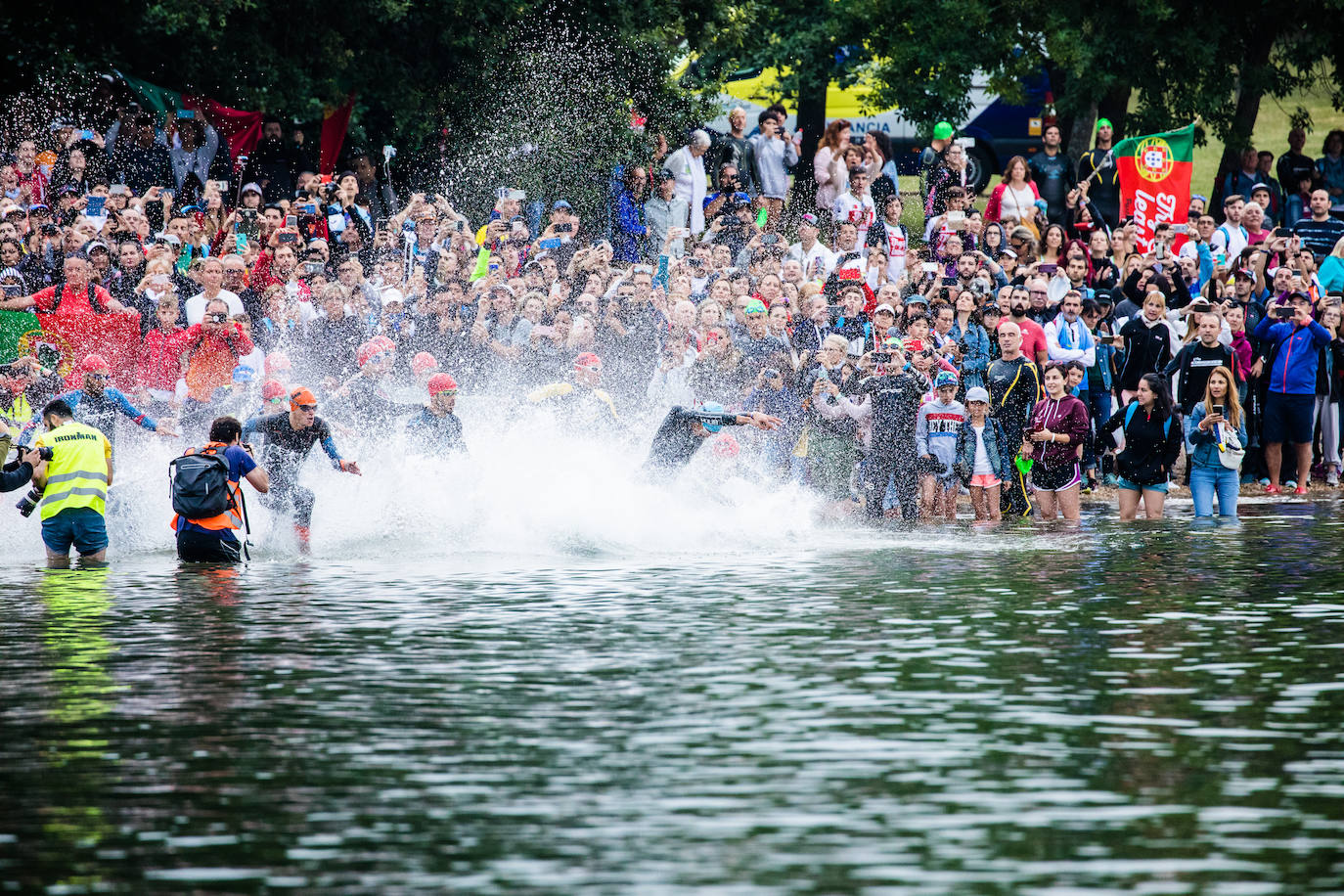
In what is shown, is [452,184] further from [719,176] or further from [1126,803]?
[1126,803]

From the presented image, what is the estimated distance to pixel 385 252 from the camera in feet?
72.4

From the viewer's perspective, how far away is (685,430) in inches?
713

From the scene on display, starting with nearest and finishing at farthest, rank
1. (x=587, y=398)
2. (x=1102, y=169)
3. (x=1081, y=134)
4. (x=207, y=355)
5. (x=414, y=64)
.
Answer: (x=207, y=355) < (x=587, y=398) < (x=1102, y=169) < (x=414, y=64) < (x=1081, y=134)

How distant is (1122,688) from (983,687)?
0.75 metres

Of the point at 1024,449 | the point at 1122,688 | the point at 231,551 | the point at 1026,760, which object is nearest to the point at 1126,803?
the point at 1026,760

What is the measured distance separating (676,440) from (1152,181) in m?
9.99

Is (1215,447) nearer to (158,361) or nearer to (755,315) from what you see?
(755,315)

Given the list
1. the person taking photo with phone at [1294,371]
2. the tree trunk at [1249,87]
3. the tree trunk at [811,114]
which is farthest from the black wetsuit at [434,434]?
the tree trunk at [1249,87]

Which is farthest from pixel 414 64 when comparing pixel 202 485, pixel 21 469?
pixel 21 469

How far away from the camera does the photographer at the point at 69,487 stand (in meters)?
16.9

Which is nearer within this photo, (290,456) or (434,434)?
(290,456)

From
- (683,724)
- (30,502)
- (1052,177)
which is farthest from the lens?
(1052,177)

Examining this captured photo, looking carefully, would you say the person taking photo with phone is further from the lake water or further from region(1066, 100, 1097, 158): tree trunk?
region(1066, 100, 1097, 158): tree trunk

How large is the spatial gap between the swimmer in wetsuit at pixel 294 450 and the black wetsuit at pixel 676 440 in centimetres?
274
